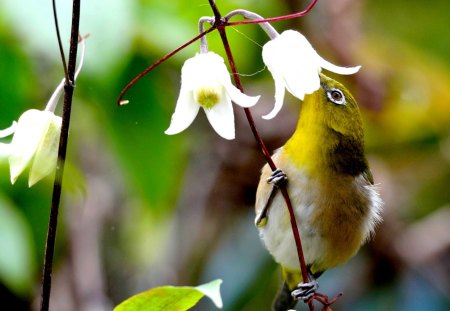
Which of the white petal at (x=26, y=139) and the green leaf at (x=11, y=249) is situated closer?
the white petal at (x=26, y=139)

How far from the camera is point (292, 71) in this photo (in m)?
1.08

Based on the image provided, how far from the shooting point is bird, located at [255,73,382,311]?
191 centimetres

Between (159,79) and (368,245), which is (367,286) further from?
(159,79)

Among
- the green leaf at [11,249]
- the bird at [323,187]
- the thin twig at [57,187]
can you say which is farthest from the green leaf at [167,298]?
the green leaf at [11,249]

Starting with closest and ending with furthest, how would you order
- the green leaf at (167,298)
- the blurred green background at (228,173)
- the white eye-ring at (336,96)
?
1. the green leaf at (167,298)
2. the white eye-ring at (336,96)
3. the blurred green background at (228,173)

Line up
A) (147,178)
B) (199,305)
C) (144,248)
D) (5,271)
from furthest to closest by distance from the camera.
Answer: (199,305) → (144,248) → (147,178) → (5,271)

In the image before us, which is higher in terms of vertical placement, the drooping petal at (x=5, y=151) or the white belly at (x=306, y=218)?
the drooping petal at (x=5, y=151)

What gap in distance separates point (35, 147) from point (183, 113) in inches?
7.8

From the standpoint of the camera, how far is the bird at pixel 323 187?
6.28ft

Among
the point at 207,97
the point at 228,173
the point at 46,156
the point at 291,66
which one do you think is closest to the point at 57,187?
the point at 46,156

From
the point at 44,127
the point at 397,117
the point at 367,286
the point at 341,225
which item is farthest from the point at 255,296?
the point at 44,127

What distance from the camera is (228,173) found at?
10.7ft

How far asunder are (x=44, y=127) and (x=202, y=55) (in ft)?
0.75

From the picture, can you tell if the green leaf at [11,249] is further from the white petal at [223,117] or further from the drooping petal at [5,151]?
the white petal at [223,117]
